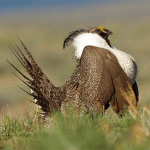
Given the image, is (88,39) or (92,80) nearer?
(92,80)

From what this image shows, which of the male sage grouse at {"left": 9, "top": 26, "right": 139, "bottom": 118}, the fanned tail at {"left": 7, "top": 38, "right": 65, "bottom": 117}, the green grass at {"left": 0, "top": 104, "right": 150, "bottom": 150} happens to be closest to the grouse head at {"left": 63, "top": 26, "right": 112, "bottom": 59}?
the male sage grouse at {"left": 9, "top": 26, "right": 139, "bottom": 118}

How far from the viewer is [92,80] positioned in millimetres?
4039

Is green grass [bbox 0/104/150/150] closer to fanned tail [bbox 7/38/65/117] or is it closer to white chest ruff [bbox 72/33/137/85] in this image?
fanned tail [bbox 7/38/65/117]

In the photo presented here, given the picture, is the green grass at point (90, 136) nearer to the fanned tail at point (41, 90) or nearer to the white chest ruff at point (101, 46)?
the fanned tail at point (41, 90)

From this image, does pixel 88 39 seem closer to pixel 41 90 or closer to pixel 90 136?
pixel 41 90

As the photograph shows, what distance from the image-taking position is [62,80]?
27.1 metres

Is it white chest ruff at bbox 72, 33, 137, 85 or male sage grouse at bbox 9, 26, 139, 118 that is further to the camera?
white chest ruff at bbox 72, 33, 137, 85

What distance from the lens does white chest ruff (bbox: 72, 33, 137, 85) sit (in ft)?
13.8

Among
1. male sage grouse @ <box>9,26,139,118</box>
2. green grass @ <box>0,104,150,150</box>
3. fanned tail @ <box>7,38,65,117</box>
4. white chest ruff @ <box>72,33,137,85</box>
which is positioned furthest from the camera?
fanned tail @ <box>7,38,65,117</box>

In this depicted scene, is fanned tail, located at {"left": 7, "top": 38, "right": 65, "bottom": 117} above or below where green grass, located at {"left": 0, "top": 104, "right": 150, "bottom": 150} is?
above

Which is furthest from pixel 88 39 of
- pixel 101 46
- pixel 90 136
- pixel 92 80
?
pixel 90 136

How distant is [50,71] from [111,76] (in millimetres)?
26933

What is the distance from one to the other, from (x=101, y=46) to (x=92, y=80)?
638 millimetres

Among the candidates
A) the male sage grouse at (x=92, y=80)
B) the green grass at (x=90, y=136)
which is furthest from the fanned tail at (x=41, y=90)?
the green grass at (x=90, y=136)
